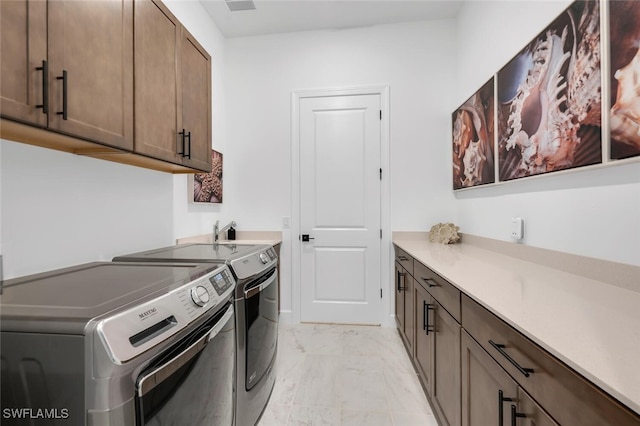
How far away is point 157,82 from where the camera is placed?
1418 millimetres

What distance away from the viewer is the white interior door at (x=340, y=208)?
111 inches

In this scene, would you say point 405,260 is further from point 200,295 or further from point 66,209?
point 66,209

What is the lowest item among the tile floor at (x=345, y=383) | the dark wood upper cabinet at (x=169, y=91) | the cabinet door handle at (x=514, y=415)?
the tile floor at (x=345, y=383)

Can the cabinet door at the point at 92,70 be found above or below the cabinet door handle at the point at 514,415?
above

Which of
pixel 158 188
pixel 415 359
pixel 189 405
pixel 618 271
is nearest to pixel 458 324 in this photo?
pixel 618 271

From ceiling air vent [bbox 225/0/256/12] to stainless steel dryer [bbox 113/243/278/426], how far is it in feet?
7.43

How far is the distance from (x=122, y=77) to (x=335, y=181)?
1.98m

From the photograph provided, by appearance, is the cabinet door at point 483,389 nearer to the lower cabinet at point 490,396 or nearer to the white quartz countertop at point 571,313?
the lower cabinet at point 490,396

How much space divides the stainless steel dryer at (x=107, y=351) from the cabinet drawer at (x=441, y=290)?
3.35 ft

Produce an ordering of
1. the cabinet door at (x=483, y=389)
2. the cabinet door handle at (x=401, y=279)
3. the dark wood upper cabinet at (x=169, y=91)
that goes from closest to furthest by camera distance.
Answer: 1. the cabinet door at (x=483, y=389)
2. the dark wood upper cabinet at (x=169, y=91)
3. the cabinet door handle at (x=401, y=279)

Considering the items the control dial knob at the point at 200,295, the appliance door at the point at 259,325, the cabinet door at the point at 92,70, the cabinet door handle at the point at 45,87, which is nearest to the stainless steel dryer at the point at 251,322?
the appliance door at the point at 259,325

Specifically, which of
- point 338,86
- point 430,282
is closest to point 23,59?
point 430,282

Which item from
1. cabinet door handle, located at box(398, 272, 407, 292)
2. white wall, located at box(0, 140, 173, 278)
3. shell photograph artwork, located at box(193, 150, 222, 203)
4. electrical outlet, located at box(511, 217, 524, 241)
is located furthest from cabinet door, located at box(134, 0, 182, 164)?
electrical outlet, located at box(511, 217, 524, 241)

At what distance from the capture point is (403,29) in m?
2.79
